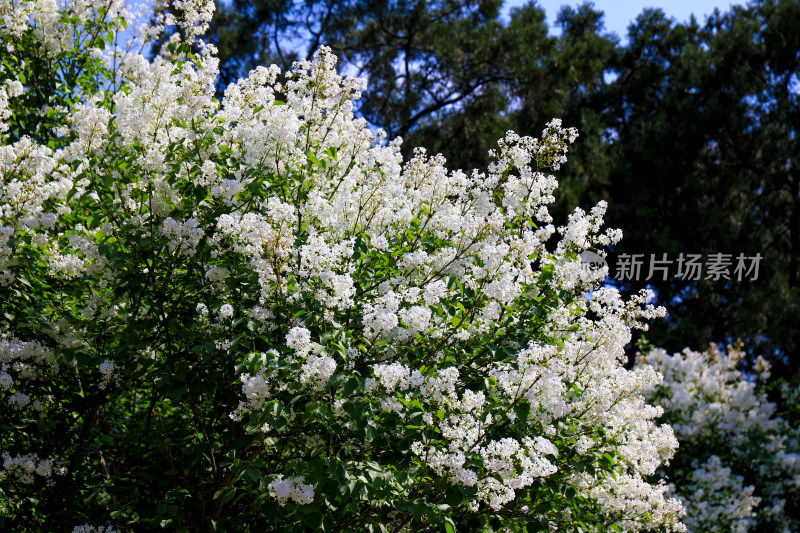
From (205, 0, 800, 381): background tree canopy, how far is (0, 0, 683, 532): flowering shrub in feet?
32.9

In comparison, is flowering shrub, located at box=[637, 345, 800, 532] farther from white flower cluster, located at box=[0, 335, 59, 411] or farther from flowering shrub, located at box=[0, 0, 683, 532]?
white flower cluster, located at box=[0, 335, 59, 411]

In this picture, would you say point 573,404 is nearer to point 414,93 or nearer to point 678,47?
point 414,93

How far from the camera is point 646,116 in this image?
17.5 meters

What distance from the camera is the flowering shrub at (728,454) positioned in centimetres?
803

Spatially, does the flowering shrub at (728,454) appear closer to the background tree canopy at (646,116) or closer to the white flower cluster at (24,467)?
the background tree canopy at (646,116)

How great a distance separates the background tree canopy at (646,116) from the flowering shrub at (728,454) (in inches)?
152

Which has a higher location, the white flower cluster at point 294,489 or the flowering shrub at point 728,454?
the flowering shrub at point 728,454

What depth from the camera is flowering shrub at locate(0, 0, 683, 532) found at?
10.0ft

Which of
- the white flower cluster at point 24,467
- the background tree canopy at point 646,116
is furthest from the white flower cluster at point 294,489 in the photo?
the background tree canopy at point 646,116

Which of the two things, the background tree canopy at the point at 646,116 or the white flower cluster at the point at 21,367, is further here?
the background tree canopy at the point at 646,116

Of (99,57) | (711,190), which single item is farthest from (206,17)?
(711,190)

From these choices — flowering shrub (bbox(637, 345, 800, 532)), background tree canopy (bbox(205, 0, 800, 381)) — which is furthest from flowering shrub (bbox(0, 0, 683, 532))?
background tree canopy (bbox(205, 0, 800, 381))

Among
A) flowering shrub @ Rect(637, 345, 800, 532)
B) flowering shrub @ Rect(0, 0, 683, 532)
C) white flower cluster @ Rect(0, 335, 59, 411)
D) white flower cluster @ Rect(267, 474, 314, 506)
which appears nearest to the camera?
white flower cluster @ Rect(267, 474, 314, 506)

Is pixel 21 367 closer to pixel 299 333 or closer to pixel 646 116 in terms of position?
pixel 299 333
